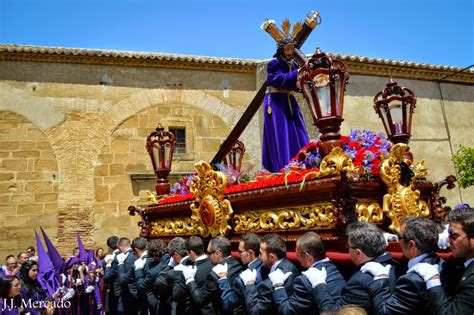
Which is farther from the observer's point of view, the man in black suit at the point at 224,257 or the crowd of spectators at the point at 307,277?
the man in black suit at the point at 224,257

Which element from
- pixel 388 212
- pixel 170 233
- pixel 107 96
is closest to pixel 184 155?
pixel 107 96

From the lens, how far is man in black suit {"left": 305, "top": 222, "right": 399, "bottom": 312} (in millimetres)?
2602

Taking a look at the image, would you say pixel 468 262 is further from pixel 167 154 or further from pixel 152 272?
pixel 167 154

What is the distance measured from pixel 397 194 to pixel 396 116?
1.28 m

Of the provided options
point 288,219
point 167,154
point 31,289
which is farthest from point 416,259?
point 167,154

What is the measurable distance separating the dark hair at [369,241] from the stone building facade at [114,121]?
9844 millimetres

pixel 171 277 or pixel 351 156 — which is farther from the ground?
pixel 351 156

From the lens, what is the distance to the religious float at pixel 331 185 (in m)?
3.24

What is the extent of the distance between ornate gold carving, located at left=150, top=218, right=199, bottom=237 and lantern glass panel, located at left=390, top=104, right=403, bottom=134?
100.0 inches

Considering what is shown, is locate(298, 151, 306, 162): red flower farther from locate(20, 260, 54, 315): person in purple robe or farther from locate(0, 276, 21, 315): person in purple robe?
locate(20, 260, 54, 315): person in purple robe

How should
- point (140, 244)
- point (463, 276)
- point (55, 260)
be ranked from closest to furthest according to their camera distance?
point (463, 276), point (140, 244), point (55, 260)

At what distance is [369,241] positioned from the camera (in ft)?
8.89

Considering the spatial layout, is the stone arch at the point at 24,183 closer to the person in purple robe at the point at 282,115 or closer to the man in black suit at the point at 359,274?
the person in purple robe at the point at 282,115

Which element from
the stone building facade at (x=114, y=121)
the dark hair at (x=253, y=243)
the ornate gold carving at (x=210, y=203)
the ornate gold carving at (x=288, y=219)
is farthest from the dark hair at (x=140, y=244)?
the stone building facade at (x=114, y=121)
